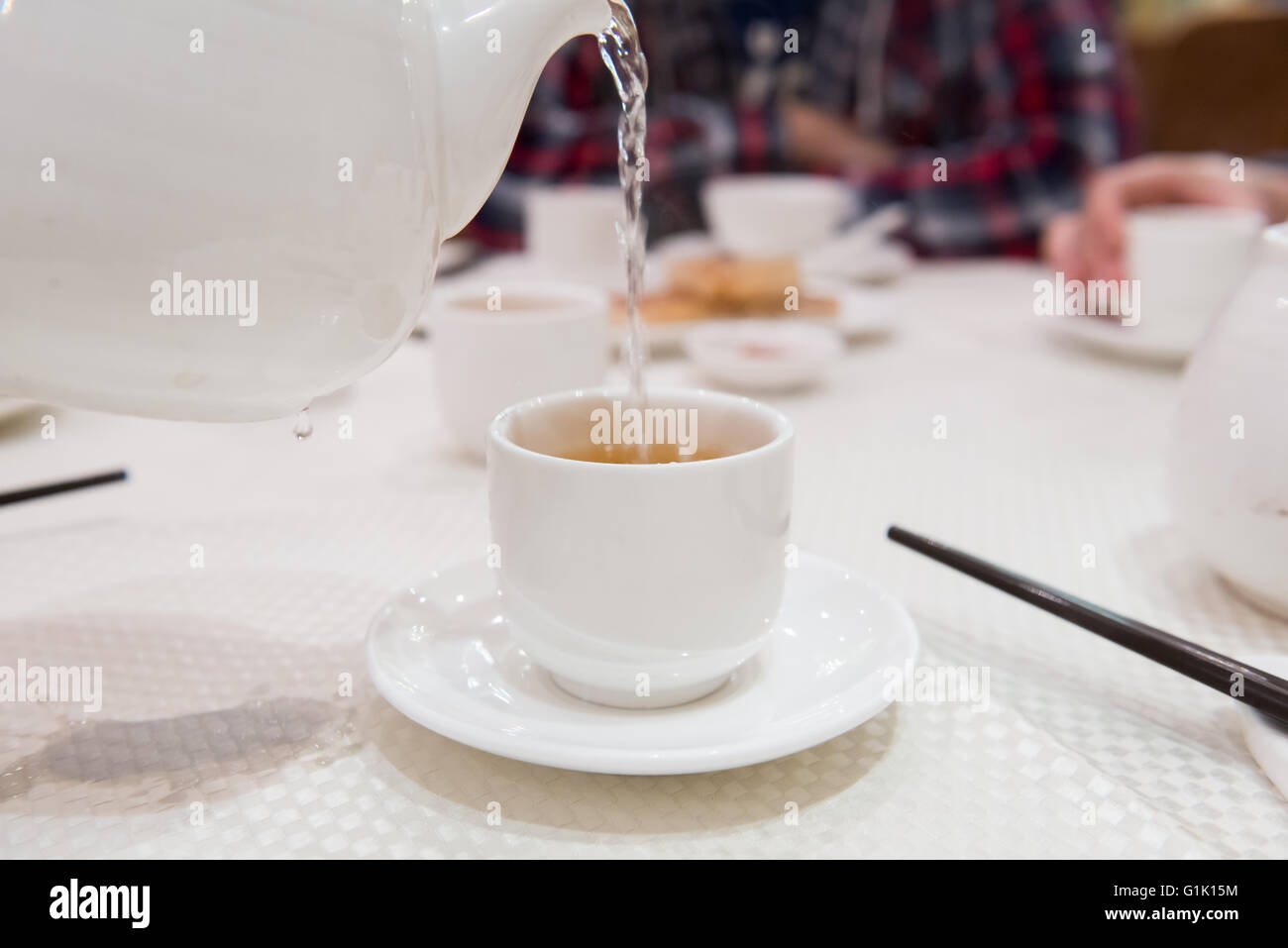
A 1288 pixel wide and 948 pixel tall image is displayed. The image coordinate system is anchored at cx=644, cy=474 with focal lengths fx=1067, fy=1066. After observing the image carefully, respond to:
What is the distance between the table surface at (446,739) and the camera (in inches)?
16.3

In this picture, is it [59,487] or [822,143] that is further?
[822,143]

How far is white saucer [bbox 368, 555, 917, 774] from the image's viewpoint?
16.1 inches

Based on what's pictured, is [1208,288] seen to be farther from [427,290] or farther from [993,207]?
[427,290]

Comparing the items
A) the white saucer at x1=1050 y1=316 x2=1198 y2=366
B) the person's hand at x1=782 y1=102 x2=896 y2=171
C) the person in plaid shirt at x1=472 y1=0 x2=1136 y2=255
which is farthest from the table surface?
the person's hand at x1=782 y1=102 x2=896 y2=171

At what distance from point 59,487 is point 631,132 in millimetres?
454

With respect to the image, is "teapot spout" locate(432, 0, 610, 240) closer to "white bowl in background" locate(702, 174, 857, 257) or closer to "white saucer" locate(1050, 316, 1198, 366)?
"white saucer" locate(1050, 316, 1198, 366)

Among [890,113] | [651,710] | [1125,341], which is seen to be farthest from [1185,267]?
[890,113]

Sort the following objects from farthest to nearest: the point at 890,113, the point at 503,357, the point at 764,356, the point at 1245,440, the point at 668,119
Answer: the point at 890,113 → the point at 668,119 → the point at 764,356 → the point at 503,357 → the point at 1245,440

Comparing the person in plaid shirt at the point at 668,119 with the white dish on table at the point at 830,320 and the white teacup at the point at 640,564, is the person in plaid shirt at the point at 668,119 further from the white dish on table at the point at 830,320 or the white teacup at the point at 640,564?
the white teacup at the point at 640,564

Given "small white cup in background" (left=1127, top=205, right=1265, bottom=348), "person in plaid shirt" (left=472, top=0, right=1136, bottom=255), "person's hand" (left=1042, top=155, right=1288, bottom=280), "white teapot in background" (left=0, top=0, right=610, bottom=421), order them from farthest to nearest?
"person in plaid shirt" (left=472, top=0, right=1136, bottom=255) → "person's hand" (left=1042, top=155, right=1288, bottom=280) → "small white cup in background" (left=1127, top=205, right=1265, bottom=348) → "white teapot in background" (left=0, top=0, right=610, bottom=421)

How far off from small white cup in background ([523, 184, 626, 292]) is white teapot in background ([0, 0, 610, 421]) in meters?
0.94

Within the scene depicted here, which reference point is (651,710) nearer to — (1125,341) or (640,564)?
(640,564)

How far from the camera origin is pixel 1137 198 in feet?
4.52

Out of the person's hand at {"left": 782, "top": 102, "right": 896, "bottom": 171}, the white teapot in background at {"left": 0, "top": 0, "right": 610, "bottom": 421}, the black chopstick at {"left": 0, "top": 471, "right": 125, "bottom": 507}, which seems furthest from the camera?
the person's hand at {"left": 782, "top": 102, "right": 896, "bottom": 171}
